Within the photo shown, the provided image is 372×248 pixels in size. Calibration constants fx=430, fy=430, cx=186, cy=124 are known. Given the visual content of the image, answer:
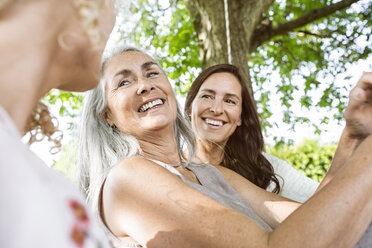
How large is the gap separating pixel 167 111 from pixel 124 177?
0.68 metres

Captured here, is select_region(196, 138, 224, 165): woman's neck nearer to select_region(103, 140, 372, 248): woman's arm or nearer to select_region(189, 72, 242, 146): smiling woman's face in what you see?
select_region(189, 72, 242, 146): smiling woman's face

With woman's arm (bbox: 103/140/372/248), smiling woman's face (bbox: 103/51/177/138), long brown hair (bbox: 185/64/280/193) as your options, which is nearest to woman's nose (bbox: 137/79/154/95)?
smiling woman's face (bbox: 103/51/177/138)

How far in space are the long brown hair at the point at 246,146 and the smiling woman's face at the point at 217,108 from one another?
7 centimetres

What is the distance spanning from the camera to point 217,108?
3.51 meters

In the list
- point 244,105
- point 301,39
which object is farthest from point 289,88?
point 244,105

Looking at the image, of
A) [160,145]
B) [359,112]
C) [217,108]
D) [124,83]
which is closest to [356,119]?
[359,112]

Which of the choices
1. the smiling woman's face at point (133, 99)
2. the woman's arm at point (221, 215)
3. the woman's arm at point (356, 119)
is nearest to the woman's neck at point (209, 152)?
the smiling woman's face at point (133, 99)

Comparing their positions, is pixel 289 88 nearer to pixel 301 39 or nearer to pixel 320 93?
pixel 320 93

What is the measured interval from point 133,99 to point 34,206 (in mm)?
1625

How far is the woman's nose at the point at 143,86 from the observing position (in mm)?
2180

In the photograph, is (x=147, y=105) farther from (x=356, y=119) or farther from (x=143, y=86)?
(x=356, y=119)

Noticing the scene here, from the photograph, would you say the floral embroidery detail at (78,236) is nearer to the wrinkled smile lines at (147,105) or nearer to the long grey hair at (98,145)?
the long grey hair at (98,145)

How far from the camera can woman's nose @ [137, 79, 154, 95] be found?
2.18m

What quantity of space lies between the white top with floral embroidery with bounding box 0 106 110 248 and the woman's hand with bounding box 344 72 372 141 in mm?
1390
